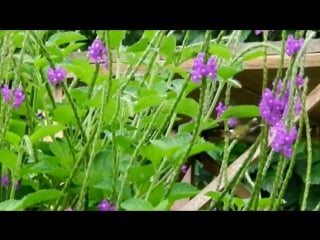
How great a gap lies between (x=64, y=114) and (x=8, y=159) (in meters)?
0.10

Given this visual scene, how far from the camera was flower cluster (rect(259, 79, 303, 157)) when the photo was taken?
669mm

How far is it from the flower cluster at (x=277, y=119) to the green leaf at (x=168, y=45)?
11.7 inches

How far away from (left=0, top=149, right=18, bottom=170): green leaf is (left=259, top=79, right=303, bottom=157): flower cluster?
31 centimetres

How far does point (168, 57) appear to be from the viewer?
105cm

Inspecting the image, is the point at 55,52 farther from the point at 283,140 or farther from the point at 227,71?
the point at 283,140

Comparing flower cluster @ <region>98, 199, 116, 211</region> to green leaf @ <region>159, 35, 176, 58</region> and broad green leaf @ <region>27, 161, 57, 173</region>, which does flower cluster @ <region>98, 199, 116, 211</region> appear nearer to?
broad green leaf @ <region>27, 161, 57, 173</region>

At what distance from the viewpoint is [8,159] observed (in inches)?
33.2

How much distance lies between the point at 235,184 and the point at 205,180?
2699 mm

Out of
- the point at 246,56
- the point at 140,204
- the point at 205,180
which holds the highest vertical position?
the point at 246,56

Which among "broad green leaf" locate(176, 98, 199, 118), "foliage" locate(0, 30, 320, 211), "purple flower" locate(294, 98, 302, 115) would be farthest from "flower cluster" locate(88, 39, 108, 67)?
"purple flower" locate(294, 98, 302, 115)

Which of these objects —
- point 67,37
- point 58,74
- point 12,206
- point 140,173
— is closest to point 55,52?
point 67,37
